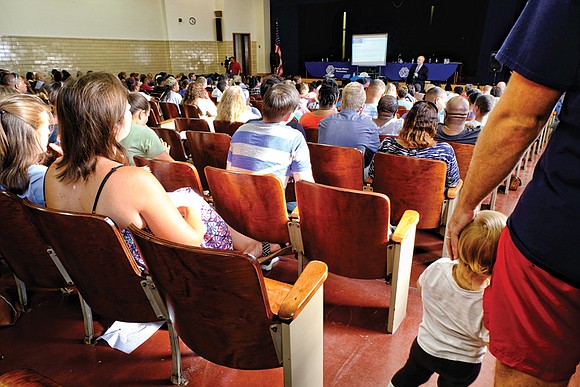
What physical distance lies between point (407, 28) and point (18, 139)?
49.7 feet

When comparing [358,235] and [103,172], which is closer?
[103,172]

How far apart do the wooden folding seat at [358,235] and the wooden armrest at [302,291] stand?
15.8 inches

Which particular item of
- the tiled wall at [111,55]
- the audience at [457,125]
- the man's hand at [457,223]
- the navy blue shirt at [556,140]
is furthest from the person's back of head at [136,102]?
the tiled wall at [111,55]

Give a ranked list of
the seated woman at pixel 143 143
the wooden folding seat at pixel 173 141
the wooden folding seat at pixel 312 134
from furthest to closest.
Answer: the wooden folding seat at pixel 312 134 < the wooden folding seat at pixel 173 141 < the seated woman at pixel 143 143

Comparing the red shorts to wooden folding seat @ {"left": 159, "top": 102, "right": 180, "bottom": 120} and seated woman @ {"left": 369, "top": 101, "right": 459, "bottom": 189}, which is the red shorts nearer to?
seated woman @ {"left": 369, "top": 101, "right": 459, "bottom": 189}

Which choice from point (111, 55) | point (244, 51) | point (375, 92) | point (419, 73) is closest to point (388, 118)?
point (375, 92)

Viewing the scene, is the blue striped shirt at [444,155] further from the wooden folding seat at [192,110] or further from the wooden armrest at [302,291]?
the wooden folding seat at [192,110]

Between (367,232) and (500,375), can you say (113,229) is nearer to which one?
(367,232)

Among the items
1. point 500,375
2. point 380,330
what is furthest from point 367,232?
point 500,375

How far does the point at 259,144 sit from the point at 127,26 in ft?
43.1

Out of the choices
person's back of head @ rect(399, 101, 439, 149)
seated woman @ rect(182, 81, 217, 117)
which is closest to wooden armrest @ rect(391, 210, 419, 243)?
person's back of head @ rect(399, 101, 439, 149)

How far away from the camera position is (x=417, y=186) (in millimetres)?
2354

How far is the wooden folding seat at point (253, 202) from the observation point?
201 cm

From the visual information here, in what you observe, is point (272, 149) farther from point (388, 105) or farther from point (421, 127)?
point (388, 105)
